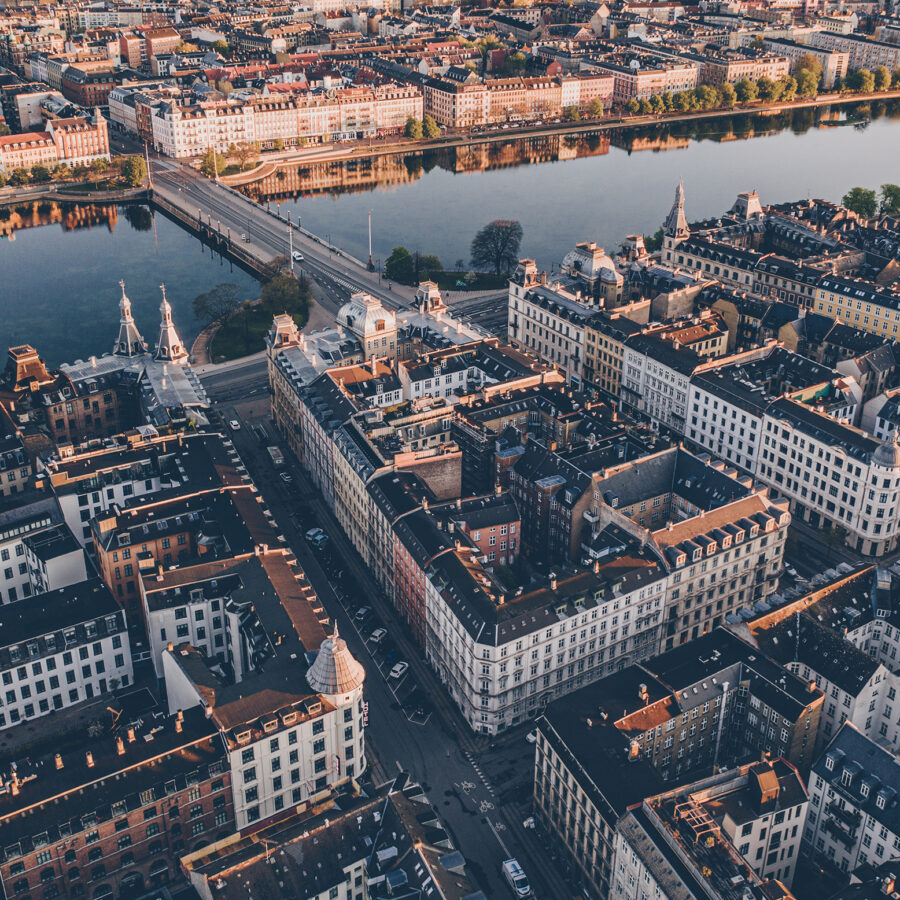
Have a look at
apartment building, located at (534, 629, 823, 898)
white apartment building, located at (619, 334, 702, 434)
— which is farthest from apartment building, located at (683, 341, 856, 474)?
apartment building, located at (534, 629, 823, 898)

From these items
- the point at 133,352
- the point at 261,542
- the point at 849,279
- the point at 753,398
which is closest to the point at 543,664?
the point at 261,542

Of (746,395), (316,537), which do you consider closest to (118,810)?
(316,537)

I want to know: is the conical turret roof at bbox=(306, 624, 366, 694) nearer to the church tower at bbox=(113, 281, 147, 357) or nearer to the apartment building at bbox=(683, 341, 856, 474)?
the apartment building at bbox=(683, 341, 856, 474)

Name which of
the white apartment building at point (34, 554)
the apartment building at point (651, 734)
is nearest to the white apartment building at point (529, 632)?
the apartment building at point (651, 734)

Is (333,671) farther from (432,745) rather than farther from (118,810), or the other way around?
(118,810)

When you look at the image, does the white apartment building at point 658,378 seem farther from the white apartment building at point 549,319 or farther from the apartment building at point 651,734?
the apartment building at point 651,734

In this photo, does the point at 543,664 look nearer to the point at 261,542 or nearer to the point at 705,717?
the point at 705,717
